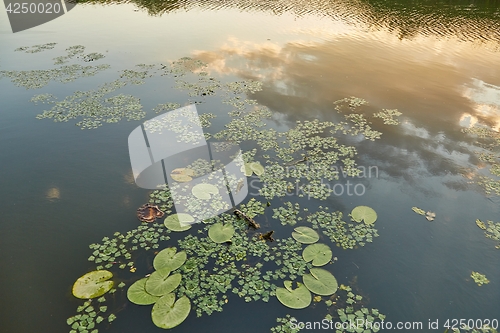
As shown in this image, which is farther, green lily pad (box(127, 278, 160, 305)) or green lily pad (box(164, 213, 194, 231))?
green lily pad (box(164, 213, 194, 231))

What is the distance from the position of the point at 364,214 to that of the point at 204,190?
2.99 metres

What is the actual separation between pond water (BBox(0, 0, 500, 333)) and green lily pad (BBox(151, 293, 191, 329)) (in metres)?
0.10

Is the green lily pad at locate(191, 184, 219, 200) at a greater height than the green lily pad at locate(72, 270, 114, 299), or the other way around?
the green lily pad at locate(191, 184, 219, 200)

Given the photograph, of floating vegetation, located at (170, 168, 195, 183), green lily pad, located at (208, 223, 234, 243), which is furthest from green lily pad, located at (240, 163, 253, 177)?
green lily pad, located at (208, 223, 234, 243)

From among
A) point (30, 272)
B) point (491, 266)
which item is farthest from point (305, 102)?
point (30, 272)

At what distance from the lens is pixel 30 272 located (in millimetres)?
4637

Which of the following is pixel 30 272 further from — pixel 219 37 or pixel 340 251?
pixel 219 37

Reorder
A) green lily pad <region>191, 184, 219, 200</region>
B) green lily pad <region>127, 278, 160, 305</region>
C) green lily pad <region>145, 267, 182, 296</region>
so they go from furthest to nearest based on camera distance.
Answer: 1. green lily pad <region>191, 184, 219, 200</region>
2. green lily pad <region>145, 267, 182, 296</region>
3. green lily pad <region>127, 278, 160, 305</region>

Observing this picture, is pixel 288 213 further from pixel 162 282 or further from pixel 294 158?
pixel 162 282

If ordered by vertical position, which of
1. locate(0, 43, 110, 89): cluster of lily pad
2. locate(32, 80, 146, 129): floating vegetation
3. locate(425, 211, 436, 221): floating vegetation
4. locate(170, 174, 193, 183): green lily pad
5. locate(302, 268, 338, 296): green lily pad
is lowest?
locate(302, 268, 338, 296): green lily pad

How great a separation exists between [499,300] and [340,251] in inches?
85.9

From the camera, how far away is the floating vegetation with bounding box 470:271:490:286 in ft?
14.8

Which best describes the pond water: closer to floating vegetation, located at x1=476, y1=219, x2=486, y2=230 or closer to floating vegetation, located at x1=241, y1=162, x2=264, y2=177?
floating vegetation, located at x1=476, y1=219, x2=486, y2=230

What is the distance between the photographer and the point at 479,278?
457 centimetres
